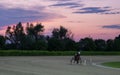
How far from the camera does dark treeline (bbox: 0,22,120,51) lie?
135250mm

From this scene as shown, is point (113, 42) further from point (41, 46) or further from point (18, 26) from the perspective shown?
point (18, 26)

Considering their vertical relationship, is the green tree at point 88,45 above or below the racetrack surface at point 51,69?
above

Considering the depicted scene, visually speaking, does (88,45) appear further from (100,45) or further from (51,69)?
(51,69)

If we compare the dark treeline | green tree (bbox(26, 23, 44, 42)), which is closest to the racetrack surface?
the dark treeline

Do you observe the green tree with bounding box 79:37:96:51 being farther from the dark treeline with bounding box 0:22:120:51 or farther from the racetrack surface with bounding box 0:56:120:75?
the racetrack surface with bounding box 0:56:120:75

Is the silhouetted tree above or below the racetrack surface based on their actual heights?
above

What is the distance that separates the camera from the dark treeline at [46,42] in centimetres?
13525

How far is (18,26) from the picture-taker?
160000 millimetres

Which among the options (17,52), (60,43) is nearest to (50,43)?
(60,43)

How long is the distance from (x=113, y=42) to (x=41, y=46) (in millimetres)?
30274

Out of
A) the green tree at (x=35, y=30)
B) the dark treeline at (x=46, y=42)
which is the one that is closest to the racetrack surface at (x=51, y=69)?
the dark treeline at (x=46, y=42)

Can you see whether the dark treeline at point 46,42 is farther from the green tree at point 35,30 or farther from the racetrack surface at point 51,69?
the racetrack surface at point 51,69

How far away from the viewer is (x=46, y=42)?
13488cm

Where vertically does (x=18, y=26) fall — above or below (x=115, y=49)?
above
